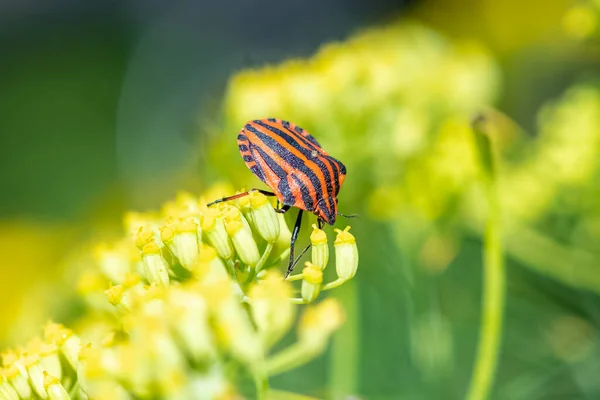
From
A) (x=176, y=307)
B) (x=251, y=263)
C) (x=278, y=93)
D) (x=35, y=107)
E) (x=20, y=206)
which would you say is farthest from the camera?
(x=35, y=107)

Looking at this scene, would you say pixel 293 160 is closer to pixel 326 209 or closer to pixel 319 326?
pixel 326 209

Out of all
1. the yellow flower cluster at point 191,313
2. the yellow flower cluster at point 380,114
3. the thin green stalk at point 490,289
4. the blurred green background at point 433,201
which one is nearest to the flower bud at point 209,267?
the yellow flower cluster at point 191,313

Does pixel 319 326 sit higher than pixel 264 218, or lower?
lower

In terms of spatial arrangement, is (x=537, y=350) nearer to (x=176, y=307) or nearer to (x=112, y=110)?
(x=176, y=307)

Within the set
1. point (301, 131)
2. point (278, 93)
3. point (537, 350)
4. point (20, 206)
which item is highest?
point (20, 206)

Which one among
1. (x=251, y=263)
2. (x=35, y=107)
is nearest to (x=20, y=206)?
(x=35, y=107)

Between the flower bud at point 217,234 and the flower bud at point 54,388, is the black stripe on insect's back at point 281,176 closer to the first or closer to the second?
the flower bud at point 217,234

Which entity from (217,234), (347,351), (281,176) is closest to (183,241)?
(217,234)
